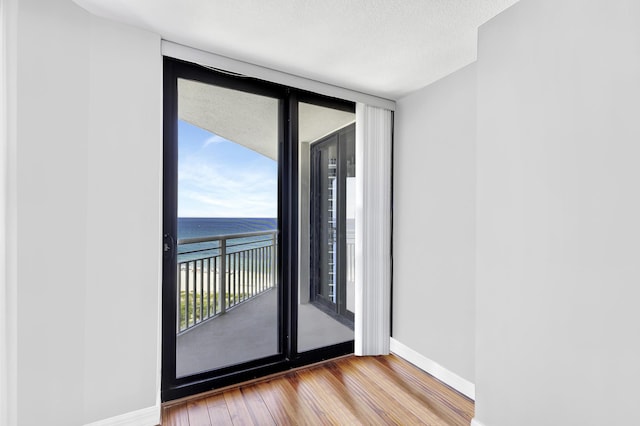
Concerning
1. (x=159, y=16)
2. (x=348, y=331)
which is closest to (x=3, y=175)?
(x=159, y=16)

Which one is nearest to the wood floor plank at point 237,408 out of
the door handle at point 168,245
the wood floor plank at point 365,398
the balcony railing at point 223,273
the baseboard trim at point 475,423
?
the balcony railing at point 223,273

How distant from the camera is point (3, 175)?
1400mm

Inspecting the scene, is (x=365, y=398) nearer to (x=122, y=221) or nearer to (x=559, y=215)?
(x=559, y=215)

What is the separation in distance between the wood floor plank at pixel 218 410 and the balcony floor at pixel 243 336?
8.6 inches

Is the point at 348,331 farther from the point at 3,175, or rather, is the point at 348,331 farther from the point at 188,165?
the point at 3,175

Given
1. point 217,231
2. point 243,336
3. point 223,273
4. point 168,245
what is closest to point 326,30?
point 217,231

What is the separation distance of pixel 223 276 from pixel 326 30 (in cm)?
213

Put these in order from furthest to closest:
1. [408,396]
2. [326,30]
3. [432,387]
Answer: [432,387] < [408,396] < [326,30]

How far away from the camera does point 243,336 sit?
2.45m

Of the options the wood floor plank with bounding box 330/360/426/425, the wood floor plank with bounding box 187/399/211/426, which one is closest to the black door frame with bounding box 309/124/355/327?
the wood floor plank with bounding box 330/360/426/425

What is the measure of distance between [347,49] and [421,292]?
6.59ft

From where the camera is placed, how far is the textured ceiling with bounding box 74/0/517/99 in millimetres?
1567

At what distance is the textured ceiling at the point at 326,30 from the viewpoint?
61.7 inches

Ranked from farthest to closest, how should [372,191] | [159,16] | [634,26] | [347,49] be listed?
[372,191] < [347,49] < [159,16] < [634,26]
